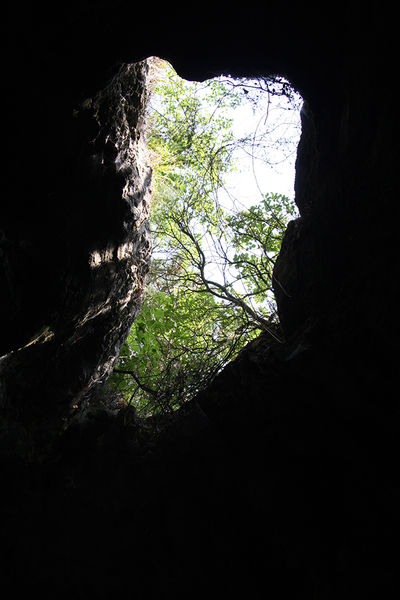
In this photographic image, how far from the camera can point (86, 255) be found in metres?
4.94

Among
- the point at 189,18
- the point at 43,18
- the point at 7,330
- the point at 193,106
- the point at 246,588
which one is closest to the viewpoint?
the point at 43,18

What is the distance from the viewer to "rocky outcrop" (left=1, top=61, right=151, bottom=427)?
14.6 feet

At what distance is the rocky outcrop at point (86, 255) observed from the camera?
446 centimetres

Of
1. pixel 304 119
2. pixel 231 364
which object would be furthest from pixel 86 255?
pixel 304 119

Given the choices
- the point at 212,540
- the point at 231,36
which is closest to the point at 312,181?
the point at 231,36

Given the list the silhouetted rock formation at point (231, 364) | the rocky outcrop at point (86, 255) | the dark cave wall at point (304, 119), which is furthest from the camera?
the rocky outcrop at point (86, 255)

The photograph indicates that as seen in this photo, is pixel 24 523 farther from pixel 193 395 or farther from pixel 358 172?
pixel 358 172

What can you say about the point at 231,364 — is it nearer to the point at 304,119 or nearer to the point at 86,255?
the point at 86,255

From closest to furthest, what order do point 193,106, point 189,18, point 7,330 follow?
point 189,18
point 7,330
point 193,106

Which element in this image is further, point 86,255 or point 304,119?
point 86,255

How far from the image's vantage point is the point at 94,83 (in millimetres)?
3652

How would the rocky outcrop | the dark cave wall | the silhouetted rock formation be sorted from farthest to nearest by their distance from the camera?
the rocky outcrop < the silhouetted rock formation < the dark cave wall

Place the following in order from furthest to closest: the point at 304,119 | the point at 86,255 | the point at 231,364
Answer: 1. the point at 86,255
2. the point at 231,364
3. the point at 304,119

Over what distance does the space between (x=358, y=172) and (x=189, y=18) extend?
2.09 meters
